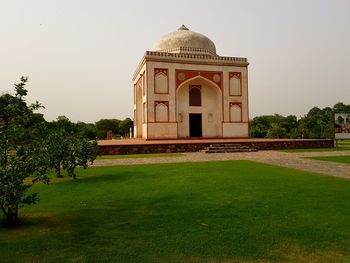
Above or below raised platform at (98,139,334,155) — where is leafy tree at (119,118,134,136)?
above

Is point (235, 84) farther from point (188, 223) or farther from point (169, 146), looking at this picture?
point (188, 223)

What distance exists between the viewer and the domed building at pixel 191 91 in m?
21.0

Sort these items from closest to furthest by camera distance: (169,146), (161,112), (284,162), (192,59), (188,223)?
1. (188,223)
2. (284,162)
3. (169,146)
4. (161,112)
5. (192,59)

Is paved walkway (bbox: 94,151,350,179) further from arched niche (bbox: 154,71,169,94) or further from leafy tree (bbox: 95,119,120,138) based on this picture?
leafy tree (bbox: 95,119,120,138)

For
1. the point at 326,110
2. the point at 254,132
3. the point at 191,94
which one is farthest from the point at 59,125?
the point at 326,110

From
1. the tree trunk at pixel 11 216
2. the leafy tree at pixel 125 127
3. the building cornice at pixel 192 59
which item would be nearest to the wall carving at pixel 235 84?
the building cornice at pixel 192 59

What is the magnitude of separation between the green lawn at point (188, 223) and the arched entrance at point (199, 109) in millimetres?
15740

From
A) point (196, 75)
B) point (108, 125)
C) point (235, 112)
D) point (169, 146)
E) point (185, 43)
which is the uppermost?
point (185, 43)

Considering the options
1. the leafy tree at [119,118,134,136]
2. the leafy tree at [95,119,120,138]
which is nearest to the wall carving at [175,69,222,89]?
the leafy tree at [119,118,134,136]

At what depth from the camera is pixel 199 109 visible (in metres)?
22.9

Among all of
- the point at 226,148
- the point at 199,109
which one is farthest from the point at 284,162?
the point at 199,109

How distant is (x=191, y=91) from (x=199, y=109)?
136cm

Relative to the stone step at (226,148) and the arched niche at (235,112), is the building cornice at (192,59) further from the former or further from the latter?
the stone step at (226,148)

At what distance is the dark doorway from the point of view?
22.8 meters
